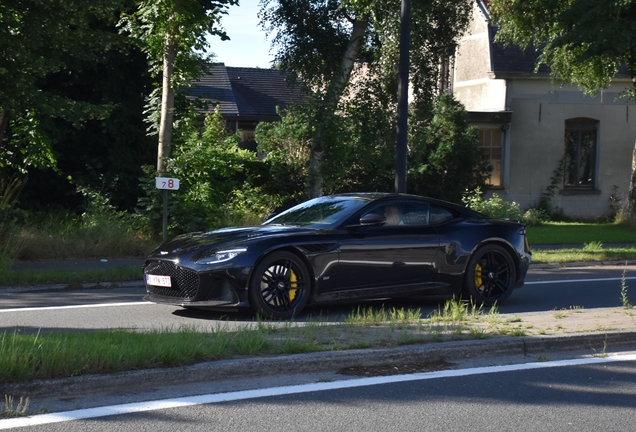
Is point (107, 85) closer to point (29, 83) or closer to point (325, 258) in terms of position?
point (29, 83)

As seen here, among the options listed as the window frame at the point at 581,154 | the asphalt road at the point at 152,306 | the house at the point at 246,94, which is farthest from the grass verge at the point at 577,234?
the house at the point at 246,94

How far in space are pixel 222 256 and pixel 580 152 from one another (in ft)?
80.0

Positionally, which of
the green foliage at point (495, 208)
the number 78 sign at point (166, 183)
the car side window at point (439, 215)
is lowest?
the green foliage at point (495, 208)

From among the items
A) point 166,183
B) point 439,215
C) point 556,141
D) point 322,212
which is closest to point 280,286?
point 322,212

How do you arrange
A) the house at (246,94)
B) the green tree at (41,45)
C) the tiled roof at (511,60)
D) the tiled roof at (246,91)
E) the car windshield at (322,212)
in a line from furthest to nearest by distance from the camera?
1. the tiled roof at (246,91)
2. the house at (246,94)
3. the tiled roof at (511,60)
4. the green tree at (41,45)
5. the car windshield at (322,212)

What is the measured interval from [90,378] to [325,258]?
405 centimetres

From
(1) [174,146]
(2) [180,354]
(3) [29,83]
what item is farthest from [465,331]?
(1) [174,146]

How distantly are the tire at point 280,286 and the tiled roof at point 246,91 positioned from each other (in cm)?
3483

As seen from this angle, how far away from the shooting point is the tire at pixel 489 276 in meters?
10.8

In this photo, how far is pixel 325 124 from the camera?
66.5ft

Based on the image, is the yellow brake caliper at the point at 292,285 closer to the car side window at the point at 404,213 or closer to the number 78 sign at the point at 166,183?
the car side window at the point at 404,213

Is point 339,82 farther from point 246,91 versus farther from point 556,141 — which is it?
point 246,91

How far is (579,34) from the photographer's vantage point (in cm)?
2094

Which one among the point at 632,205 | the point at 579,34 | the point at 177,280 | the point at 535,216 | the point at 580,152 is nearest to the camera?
the point at 177,280
